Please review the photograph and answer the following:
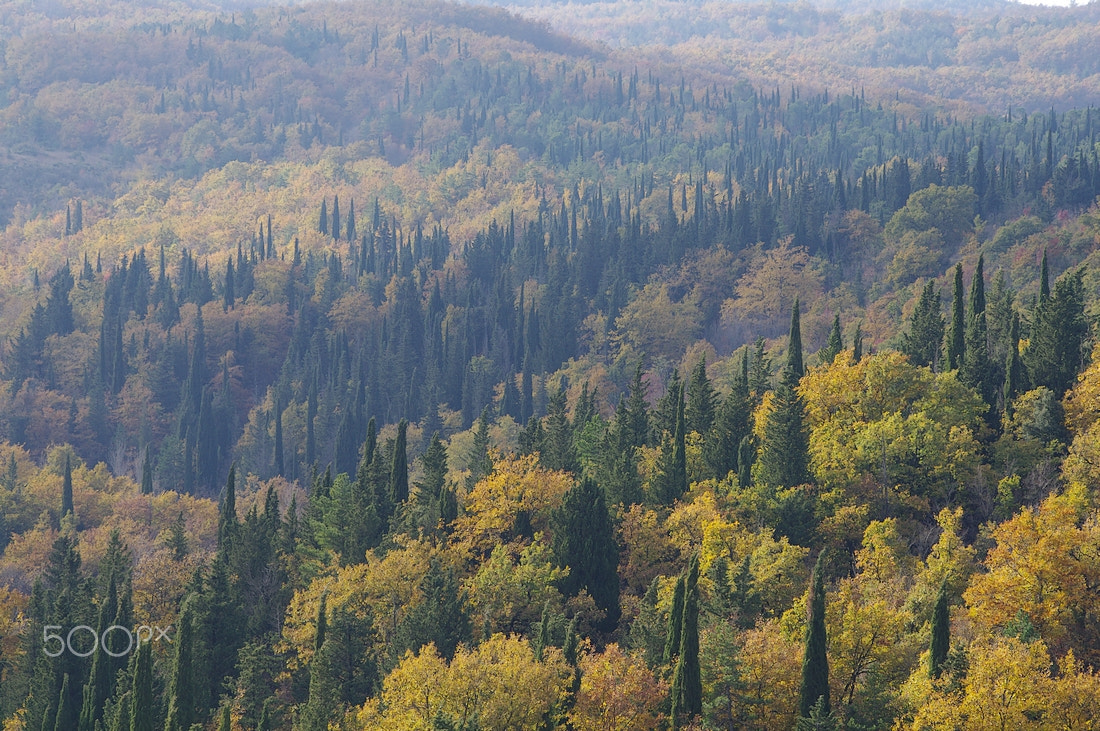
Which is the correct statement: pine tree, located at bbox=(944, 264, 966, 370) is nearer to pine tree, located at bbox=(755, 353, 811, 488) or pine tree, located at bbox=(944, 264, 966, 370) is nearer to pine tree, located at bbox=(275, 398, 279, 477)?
pine tree, located at bbox=(755, 353, 811, 488)

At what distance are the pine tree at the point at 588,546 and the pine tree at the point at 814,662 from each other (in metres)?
20.3

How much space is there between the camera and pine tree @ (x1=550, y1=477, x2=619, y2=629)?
73.6m

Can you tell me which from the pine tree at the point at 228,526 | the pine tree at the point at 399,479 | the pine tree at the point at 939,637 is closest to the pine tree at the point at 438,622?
the pine tree at the point at 399,479

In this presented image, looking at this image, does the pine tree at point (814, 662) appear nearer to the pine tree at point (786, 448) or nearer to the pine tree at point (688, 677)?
the pine tree at point (688, 677)

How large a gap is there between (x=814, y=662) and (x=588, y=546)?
22256 mm

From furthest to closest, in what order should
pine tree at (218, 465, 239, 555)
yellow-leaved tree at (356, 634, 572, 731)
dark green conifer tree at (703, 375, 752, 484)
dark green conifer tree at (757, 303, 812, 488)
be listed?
pine tree at (218, 465, 239, 555) < dark green conifer tree at (703, 375, 752, 484) < dark green conifer tree at (757, 303, 812, 488) < yellow-leaved tree at (356, 634, 572, 731)

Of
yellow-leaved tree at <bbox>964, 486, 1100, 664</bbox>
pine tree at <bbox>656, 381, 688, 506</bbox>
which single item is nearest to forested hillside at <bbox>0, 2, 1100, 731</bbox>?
yellow-leaved tree at <bbox>964, 486, 1100, 664</bbox>

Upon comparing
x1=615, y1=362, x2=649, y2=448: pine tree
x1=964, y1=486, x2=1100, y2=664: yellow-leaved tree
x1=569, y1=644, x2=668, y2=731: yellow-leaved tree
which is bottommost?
x1=615, y1=362, x2=649, y2=448: pine tree

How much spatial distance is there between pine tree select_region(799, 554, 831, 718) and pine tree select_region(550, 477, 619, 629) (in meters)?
20.3

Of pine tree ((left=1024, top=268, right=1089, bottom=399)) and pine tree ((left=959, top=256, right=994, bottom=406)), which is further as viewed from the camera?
pine tree ((left=959, top=256, right=994, bottom=406))

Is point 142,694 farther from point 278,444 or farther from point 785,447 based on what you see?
point 278,444

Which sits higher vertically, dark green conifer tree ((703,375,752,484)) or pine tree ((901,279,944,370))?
pine tree ((901,279,944,370))

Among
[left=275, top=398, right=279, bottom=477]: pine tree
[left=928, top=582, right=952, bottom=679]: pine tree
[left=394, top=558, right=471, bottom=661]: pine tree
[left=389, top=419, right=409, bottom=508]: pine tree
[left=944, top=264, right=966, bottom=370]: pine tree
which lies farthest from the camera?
[left=275, top=398, right=279, bottom=477]: pine tree

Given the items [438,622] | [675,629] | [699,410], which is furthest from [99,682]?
[699,410]
